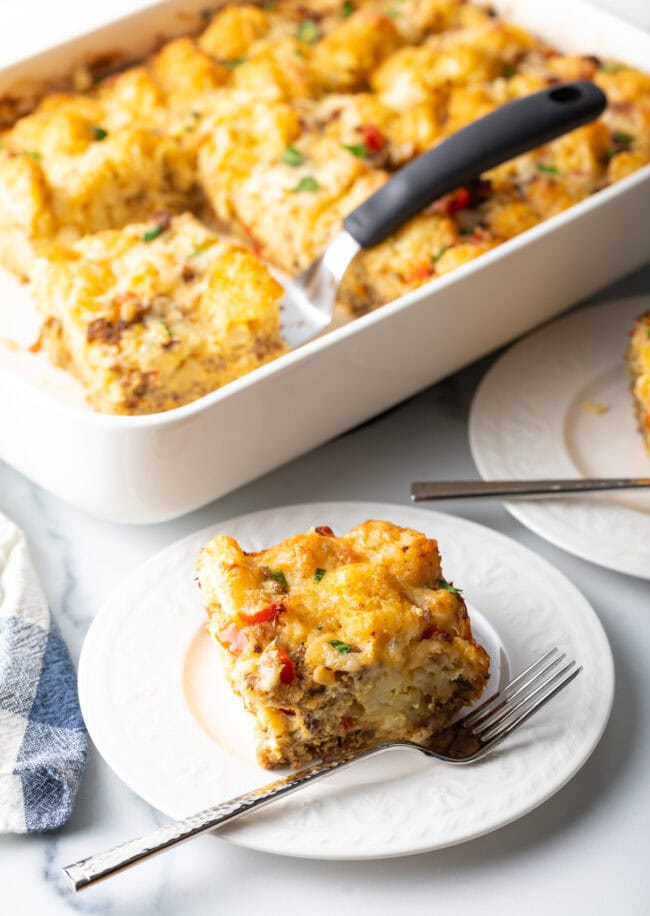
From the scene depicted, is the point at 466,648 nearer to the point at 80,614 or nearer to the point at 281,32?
the point at 80,614

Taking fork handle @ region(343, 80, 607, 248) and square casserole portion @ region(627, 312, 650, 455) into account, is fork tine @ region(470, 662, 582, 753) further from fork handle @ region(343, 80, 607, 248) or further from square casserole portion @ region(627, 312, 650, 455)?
fork handle @ region(343, 80, 607, 248)

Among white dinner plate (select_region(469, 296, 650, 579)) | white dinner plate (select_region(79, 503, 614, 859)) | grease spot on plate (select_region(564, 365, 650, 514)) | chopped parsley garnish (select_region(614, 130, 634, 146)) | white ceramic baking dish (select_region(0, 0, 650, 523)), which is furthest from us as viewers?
chopped parsley garnish (select_region(614, 130, 634, 146))

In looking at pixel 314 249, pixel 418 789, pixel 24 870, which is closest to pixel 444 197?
pixel 314 249

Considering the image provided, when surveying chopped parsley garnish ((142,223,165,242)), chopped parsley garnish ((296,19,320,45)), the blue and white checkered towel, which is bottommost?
the blue and white checkered towel

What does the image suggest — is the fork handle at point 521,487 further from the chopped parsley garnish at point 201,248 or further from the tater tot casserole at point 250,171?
the chopped parsley garnish at point 201,248

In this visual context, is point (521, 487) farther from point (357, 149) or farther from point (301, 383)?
point (357, 149)

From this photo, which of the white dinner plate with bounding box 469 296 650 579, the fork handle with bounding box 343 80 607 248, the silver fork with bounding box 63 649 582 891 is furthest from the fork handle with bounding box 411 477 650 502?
the fork handle with bounding box 343 80 607 248

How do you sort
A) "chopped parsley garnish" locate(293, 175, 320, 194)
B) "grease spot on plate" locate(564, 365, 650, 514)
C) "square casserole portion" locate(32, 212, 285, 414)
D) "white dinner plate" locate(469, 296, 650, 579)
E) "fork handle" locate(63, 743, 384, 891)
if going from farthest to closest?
"chopped parsley garnish" locate(293, 175, 320, 194) < "grease spot on plate" locate(564, 365, 650, 514) < "square casserole portion" locate(32, 212, 285, 414) < "white dinner plate" locate(469, 296, 650, 579) < "fork handle" locate(63, 743, 384, 891)
